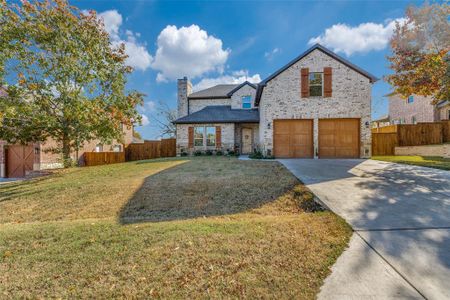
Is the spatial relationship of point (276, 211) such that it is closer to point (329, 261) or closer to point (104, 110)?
point (329, 261)

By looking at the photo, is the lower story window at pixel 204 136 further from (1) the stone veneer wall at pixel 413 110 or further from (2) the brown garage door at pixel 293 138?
(1) the stone veneer wall at pixel 413 110

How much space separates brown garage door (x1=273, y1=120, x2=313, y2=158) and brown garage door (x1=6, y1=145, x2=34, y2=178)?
59.9 ft

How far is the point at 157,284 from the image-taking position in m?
2.66

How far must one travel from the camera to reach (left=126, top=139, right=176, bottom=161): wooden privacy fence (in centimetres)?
2153

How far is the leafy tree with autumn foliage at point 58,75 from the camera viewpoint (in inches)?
450

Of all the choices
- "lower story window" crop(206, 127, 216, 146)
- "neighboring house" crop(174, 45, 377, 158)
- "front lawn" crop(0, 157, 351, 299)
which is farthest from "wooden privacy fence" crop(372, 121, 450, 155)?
"front lawn" crop(0, 157, 351, 299)

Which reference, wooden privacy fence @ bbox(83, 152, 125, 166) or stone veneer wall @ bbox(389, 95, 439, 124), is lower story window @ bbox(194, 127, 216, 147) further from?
stone veneer wall @ bbox(389, 95, 439, 124)

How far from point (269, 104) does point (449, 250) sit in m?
11.5

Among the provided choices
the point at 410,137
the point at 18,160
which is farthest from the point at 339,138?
the point at 18,160

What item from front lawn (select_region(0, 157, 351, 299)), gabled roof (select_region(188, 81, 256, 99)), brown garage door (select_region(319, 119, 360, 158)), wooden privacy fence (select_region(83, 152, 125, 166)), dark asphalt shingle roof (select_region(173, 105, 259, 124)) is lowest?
front lawn (select_region(0, 157, 351, 299))

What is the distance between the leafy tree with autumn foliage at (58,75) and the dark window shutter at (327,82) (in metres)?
12.5

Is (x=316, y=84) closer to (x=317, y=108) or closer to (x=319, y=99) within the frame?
(x=319, y=99)

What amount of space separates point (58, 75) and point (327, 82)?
1571 centimetres

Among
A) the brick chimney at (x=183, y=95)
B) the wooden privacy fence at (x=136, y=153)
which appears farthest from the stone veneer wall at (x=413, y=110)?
the wooden privacy fence at (x=136, y=153)
